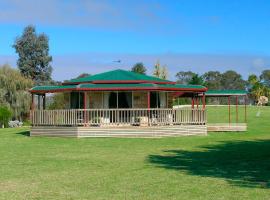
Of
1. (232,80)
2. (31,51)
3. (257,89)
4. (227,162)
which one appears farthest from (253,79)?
(227,162)

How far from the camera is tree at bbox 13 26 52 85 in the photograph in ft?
207

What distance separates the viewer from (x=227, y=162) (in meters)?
15.0

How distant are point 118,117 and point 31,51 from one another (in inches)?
1582

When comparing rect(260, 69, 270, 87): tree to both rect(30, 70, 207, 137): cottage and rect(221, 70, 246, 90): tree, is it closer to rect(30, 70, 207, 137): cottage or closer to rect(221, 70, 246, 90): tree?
rect(221, 70, 246, 90): tree

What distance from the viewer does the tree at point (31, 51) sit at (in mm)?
63188

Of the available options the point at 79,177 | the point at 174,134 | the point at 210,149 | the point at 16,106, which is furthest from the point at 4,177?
the point at 16,106

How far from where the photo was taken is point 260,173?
40.9 feet

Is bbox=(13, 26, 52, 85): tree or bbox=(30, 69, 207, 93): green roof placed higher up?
bbox=(13, 26, 52, 85): tree

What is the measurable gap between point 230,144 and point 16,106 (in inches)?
1019

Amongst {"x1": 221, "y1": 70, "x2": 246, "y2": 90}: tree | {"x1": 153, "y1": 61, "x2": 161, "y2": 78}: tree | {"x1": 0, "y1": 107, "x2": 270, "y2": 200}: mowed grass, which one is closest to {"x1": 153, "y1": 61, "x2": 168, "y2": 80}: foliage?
{"x1": 153, "y1": 61, "x2": 161, "y2": 78}: tree

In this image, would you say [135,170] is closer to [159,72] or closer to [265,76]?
[159,72]

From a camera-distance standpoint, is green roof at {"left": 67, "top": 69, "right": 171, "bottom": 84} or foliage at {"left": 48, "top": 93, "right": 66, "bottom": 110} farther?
foliage at {"left": 48, "top": 93, "right": 66, "bottom": 110}

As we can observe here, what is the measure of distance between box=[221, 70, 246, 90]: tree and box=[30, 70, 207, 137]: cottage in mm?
96911

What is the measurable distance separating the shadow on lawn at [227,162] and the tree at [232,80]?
4132 inches
